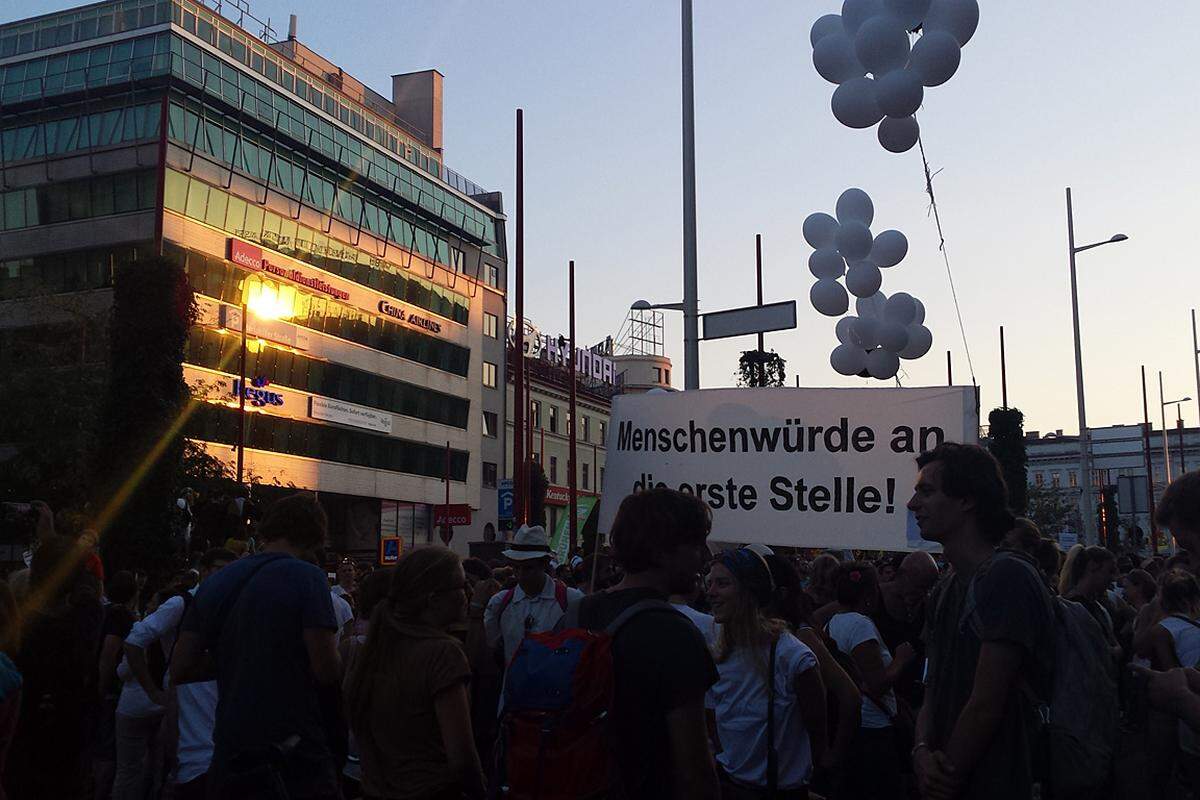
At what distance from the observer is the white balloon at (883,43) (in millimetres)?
10922

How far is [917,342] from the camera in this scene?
1384cm

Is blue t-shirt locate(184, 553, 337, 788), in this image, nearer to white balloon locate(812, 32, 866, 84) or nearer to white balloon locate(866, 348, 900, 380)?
white balloon locate(812, 32, 866, 84)

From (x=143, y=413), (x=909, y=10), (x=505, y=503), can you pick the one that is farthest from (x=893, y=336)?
(x=505, y=503)

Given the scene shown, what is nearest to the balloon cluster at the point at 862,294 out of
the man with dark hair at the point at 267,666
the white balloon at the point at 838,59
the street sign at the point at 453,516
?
the white balloon at the point at 838,59

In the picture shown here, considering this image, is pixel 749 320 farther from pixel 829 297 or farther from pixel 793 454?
pixel 793 454

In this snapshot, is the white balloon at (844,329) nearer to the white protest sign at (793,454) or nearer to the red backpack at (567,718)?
the white protest sign at (793,454)

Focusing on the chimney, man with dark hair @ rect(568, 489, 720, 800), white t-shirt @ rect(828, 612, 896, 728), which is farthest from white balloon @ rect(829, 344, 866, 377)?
the chimney

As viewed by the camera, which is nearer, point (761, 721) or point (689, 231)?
point (761, 721)

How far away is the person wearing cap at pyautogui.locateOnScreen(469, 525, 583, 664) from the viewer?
7680 mm

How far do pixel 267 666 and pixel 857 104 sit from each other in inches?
342

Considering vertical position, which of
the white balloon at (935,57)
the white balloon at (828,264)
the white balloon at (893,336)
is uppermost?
the white balloon at (935,57)

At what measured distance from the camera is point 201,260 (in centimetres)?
4322

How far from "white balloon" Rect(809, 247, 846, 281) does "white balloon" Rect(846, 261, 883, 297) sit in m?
0.24

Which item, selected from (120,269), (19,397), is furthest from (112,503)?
(19,397)
